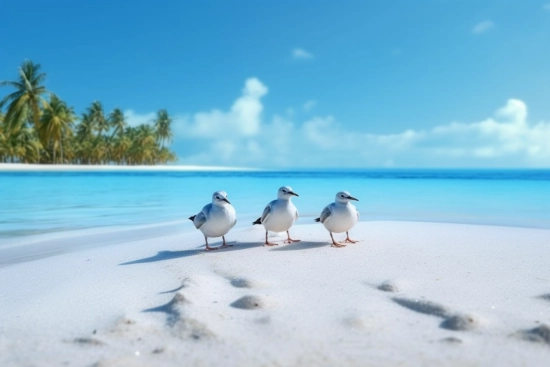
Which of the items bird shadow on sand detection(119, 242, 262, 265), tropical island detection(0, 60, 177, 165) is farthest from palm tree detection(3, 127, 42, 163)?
bird shadow on sand detection(119, 242, 262, 265)

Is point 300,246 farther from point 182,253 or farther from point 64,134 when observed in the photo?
point 64,134

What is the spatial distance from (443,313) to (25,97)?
177 feet

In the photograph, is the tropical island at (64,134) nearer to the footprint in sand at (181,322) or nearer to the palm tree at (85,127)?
the palm tree at (85,127)

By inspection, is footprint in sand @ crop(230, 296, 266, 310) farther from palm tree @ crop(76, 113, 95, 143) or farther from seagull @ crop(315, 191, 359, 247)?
palm tree @ crop(76, 113, 95, 143)

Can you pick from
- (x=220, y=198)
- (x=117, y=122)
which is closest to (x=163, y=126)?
(x=117, y=122)

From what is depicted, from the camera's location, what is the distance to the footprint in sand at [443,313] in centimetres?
271

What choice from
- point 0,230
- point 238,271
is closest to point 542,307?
point 238,271

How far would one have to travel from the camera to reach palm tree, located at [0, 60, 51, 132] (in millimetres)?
48406

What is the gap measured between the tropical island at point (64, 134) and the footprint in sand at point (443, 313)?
5358cm

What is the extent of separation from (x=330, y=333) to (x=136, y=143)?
251ft

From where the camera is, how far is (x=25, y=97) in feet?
158

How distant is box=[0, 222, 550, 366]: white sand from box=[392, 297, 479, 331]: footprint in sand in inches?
0.4

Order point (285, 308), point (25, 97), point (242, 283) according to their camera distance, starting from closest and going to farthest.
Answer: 1. point (285, 308)
2. point (242, 283)
3. point (25, 97)

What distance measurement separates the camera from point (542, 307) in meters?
3.11
